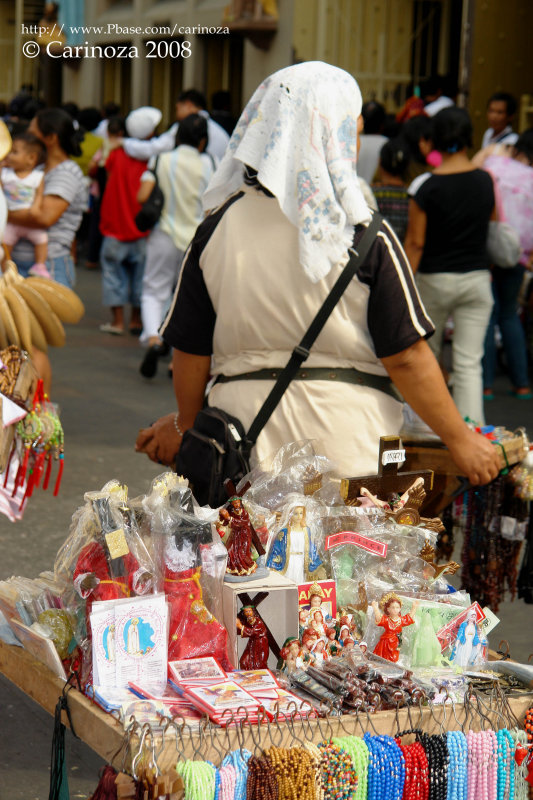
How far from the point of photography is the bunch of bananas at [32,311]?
3.83 m

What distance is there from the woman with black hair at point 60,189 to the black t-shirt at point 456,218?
2388 millimetres

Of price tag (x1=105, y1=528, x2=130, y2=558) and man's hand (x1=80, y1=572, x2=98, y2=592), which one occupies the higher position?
price tag (x1=105, y1=528, x2=130, y2=558)

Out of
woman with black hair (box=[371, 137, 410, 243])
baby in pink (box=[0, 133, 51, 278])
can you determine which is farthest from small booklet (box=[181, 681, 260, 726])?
woman with black hair (box=[371, 137, 410, 243])

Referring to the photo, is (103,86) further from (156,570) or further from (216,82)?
(156,570)

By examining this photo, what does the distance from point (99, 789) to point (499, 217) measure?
5.35m

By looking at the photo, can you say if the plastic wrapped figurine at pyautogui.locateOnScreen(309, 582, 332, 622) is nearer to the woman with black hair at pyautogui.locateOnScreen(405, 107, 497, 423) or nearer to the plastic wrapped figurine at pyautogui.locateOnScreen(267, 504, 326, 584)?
the plastic wrapped figurine at pyautogui.locateOnScreen(267, 504, 326, 584)

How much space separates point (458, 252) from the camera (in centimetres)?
620

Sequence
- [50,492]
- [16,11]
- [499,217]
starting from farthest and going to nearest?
[16,11] < [499,217] < [50,492]

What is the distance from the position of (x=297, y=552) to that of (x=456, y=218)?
408 centimetres

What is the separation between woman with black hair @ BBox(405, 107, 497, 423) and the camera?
5.98 m

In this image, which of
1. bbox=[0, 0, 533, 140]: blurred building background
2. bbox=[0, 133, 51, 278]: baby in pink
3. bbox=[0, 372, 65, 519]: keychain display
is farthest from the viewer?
bbox=[0, 0, 533, 140]: blurred building background

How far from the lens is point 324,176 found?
107 inches

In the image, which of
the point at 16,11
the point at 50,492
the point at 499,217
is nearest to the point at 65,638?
→ the point at 50,492

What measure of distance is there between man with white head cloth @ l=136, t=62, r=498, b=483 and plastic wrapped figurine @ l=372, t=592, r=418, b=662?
26.8 inches
